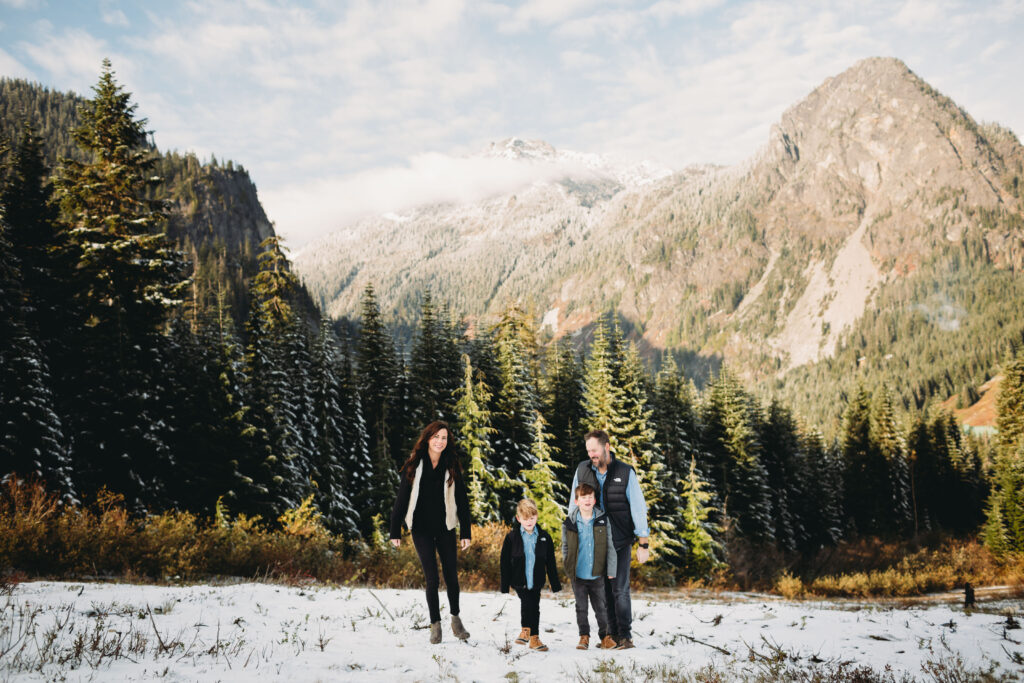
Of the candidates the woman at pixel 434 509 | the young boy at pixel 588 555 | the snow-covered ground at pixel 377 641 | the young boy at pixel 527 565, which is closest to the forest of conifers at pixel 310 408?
the snow-covered ground at pixel 377 641

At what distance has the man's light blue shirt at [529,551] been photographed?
638 centimetres

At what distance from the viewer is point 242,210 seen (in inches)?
6097

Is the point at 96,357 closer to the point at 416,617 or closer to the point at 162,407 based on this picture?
the point at 162,407

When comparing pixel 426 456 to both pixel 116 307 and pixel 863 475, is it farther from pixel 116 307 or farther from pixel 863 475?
pixel 863 475

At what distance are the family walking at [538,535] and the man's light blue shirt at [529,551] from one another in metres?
0.01

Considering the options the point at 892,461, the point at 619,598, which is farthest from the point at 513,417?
the point at 892,461

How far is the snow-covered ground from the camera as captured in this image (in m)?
4.84

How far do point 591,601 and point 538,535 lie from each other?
100 centimetres

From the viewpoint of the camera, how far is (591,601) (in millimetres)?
6543

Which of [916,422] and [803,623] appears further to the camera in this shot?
[916,422]

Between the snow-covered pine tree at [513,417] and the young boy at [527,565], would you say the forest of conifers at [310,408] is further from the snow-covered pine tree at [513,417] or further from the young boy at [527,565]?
the young boy at [527,565]

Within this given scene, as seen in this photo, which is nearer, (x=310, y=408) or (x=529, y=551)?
(x=529, y=551)

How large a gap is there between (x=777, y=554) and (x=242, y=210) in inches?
6297

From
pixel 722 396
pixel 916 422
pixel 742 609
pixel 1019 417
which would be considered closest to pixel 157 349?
pixel 742 609
